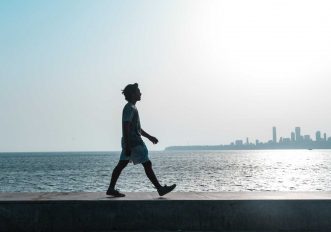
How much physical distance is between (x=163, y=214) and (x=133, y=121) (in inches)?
72.3

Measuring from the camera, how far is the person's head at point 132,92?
28.5ft

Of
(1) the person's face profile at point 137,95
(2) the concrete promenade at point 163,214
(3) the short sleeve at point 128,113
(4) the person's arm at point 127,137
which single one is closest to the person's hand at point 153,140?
(4) the person's arm at point 127,137

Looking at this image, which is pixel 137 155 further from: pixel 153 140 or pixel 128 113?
pixel 128 113

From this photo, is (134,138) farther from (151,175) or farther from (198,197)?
(198,197)

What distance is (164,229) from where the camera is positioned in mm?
7480

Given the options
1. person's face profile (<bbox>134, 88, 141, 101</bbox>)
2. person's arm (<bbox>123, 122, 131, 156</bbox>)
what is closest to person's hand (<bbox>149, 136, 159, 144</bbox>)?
person's arm (<bbox>123, 122, 131, 156</bbox>)

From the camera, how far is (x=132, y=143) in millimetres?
8586

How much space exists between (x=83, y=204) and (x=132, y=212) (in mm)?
731

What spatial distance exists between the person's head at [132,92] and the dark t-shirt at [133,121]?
13 centimetres

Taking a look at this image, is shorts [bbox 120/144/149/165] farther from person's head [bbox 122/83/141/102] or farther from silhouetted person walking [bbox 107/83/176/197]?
person's head [bbox 122/83/141/102]

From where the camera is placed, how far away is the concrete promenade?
294 inches

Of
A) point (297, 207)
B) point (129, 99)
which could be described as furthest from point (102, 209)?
point (297, 207)

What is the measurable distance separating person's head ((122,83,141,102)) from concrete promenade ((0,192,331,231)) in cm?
193

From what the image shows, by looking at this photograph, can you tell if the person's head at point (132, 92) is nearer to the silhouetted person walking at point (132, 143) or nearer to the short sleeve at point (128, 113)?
the silhouetted person walking at point (132, 143)
